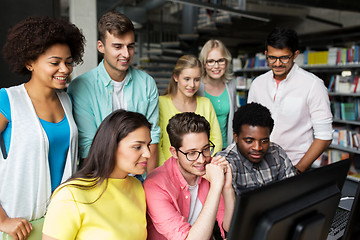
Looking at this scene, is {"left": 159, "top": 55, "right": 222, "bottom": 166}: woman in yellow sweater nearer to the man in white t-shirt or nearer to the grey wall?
the man in white t-shirt

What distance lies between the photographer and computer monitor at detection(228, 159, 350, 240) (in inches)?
27.9

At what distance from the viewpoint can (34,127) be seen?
4.46 ft

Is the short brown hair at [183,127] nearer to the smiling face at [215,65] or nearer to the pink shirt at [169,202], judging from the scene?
the pink shirt at [169,202]

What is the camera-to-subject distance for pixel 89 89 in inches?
68.0

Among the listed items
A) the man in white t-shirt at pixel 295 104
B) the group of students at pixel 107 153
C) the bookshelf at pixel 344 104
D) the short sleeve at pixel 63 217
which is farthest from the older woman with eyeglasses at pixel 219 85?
the bookshelf at pixel 344 104

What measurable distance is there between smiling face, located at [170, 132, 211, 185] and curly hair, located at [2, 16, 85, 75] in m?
0.75

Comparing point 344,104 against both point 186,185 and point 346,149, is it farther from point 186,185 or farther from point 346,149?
point 186,185

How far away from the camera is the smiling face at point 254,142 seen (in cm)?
166

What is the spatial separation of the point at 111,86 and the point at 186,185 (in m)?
0.75

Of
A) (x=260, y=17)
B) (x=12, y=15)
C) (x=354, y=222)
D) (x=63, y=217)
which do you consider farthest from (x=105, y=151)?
(x=260, y=17)

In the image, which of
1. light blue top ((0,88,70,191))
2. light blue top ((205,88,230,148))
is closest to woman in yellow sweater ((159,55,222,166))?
light blue top ((205,88,230,148))

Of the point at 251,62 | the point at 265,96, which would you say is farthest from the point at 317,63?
the point at 265,96

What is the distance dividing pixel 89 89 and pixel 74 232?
88 cm

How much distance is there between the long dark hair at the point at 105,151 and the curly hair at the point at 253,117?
71 centimetres
